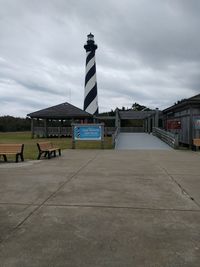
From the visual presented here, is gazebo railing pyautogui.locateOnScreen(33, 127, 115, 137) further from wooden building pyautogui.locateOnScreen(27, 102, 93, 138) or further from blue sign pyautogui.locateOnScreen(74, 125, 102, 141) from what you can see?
blue sign pyautogui.locateOnScreen(74, 125, 102, 141)

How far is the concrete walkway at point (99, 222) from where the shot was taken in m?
3.44

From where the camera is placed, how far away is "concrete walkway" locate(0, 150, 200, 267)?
3436mm

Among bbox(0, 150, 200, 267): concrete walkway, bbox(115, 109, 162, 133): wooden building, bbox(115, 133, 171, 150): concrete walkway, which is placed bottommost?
bbox(0, 150, 200, 267): concrete walkway

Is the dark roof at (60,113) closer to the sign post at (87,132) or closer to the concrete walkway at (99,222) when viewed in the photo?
the sign post at (87,132)

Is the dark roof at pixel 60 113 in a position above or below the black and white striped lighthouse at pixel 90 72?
below

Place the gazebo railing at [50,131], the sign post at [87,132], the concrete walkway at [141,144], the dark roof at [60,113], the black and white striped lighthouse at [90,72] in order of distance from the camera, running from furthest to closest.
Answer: the black and white striped lighthouse at [90,72] < the gazebo railing at [50,131] < the dark roof at [60,113] < the concrete walkway at [141,144] < the sign post at [87,132]

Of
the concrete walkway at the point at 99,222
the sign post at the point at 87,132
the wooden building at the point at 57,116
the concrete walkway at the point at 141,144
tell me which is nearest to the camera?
the concrete walkway at the point at 99,222

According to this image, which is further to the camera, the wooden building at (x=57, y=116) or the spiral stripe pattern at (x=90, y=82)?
the spiral stripe pattern at (x=90, y=82)

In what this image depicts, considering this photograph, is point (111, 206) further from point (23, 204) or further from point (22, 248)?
point (22, 248)

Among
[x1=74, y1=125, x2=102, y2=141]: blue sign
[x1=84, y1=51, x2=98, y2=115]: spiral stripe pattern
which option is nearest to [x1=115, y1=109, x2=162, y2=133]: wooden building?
[x1=84, y1=51, x2=98, y2=115]: spiral stripe pattern

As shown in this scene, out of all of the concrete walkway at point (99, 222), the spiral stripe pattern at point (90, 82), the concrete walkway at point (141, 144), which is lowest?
the concrete walkway at point (99, 222)

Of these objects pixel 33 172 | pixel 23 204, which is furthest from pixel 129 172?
pixel 23 204

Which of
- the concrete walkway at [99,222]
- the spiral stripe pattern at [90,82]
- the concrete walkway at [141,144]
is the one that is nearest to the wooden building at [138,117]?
the spiral stripe pattern at [90,82]

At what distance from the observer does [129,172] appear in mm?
9562
